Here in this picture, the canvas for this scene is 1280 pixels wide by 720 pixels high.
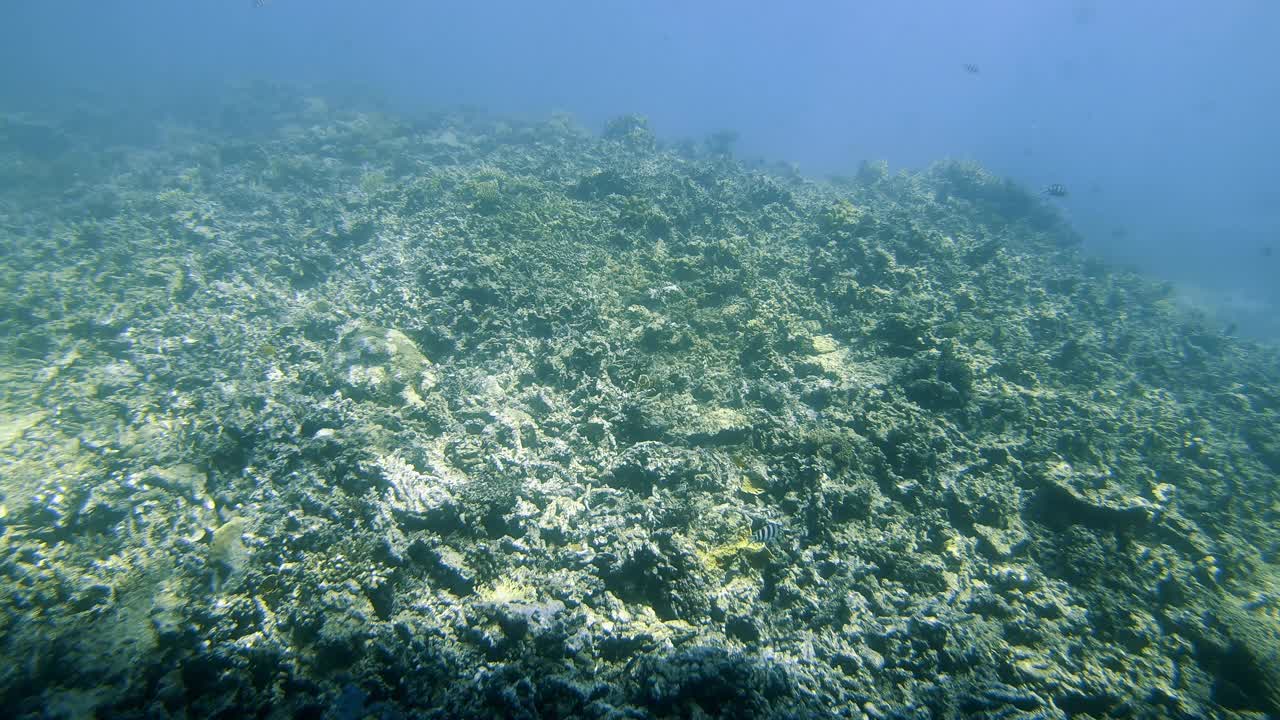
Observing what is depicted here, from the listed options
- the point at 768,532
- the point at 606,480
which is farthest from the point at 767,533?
the point at 606,480

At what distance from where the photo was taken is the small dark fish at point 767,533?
438cm

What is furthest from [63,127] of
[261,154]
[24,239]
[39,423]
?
[39,423]

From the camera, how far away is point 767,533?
4.38 m

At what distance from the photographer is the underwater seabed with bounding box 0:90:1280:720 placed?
3666mm

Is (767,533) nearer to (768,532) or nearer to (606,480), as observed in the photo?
(768,532)

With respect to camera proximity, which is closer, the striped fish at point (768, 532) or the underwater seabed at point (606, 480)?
the underwater seabed at point (606, 480)

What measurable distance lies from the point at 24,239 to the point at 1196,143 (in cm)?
16894

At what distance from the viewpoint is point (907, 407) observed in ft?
18.7

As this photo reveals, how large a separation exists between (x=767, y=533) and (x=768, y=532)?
0.5 inches

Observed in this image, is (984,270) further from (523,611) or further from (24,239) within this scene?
(24,239)

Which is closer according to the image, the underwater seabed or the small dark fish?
the underwater seabed

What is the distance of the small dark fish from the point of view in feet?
14.4

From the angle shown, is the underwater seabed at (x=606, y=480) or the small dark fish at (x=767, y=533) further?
the small dark fish at (x=767, y=533)

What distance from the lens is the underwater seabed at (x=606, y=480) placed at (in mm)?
3666
